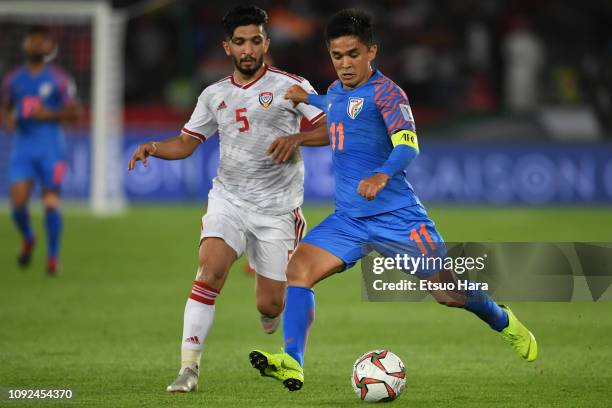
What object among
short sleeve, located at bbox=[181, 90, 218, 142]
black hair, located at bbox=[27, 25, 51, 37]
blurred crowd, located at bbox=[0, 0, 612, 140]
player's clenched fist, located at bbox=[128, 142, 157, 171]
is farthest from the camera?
blurred crowd, located at bbox=[0, 0, 612, 140]

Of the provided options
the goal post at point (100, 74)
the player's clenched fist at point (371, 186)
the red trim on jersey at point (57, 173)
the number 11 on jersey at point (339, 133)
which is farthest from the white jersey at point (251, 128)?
the goal post at point (100, 74)

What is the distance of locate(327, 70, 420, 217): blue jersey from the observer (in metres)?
6.53

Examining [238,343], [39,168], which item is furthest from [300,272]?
[39,168]

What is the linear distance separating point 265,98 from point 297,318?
1.43 metres

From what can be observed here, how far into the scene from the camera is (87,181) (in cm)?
1992

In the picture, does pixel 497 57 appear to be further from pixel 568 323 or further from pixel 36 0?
pixel 568 323

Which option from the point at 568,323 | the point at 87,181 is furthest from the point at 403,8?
the point at 568,323

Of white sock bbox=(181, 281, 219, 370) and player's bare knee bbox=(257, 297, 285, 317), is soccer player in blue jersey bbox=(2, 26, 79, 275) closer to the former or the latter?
player's bare knee bbox=(257, 297, 285, 317)

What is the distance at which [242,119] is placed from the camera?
23.6ft

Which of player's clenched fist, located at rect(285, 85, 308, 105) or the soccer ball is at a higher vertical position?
player's clenched fist, located at rect(285, 85, 308, 105)

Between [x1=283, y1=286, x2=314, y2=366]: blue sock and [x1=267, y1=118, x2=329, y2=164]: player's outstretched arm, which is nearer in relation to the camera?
[x1=283, y1=286, x2=314, y2=366]: blue sock

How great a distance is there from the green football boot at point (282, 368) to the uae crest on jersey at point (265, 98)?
61.7 inches

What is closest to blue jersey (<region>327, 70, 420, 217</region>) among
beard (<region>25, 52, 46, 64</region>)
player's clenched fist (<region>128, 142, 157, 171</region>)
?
player's clenched fist (<region>128, 142, 157, 171</region>)

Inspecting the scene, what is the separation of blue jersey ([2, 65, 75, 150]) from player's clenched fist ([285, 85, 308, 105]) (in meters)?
5.95
